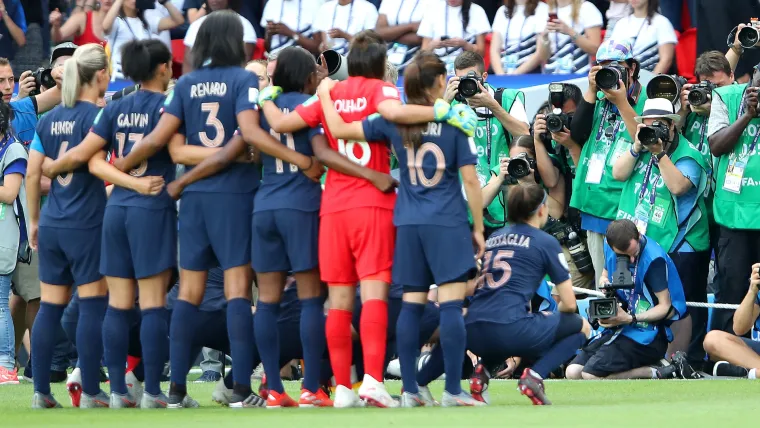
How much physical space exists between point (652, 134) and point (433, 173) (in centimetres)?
294

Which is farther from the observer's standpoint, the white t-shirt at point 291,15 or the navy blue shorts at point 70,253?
the white t-shirt at point 291,15

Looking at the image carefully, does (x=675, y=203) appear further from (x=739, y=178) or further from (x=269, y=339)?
(x=269, y=339)

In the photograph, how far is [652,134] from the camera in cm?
979

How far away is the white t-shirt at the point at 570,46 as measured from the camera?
12586mm

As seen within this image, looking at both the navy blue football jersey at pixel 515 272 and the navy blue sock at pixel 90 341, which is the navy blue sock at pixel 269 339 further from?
the navy blue football jersey at pixel 515 272

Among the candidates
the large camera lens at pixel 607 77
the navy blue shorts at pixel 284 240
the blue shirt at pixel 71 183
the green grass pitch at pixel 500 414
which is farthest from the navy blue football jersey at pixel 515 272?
the large camera lens at pixel 607 77

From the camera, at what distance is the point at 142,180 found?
757 cm

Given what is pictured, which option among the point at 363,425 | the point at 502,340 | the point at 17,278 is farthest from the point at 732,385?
the point at 17,278

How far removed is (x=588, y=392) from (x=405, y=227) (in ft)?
6.72

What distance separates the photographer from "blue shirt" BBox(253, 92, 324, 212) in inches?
293

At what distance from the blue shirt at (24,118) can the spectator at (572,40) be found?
14.2 ft

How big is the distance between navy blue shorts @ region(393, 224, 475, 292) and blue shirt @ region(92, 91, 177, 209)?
1.26m

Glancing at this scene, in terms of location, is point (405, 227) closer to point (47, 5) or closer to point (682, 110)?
point (682, 110)

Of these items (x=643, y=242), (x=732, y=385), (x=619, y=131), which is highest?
(x=619, y=131)
